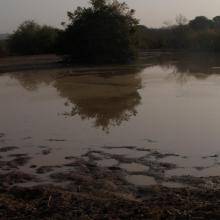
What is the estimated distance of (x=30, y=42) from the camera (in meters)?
50.7

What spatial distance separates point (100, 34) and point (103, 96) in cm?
1697

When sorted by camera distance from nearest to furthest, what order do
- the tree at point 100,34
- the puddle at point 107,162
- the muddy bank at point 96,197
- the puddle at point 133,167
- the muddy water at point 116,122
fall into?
the muddy bank at point 96,197 < the puddle at point 133,167 < the puddle at point 107,162 < the muddy water at point 116,122 < the tree at point 100,34

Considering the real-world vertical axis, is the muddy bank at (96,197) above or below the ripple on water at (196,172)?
above

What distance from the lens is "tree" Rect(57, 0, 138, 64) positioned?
3481cm

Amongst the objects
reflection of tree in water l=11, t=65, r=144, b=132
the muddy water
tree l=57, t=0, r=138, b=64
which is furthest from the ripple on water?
tree l=57, t=0, r=138, b=64

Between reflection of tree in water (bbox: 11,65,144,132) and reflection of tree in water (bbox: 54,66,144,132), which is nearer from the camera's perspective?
reflection of tree in water (bbox: 54,66,144,132)

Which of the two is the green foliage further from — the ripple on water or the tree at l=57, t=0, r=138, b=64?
the ripple on water

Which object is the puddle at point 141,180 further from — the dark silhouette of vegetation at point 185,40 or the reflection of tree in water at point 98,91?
the dark silhouette of vegetation at point 185,40

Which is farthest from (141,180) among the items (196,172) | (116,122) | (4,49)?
(4,49)

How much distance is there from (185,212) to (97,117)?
8.32 meters

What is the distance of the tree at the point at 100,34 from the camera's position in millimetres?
34812

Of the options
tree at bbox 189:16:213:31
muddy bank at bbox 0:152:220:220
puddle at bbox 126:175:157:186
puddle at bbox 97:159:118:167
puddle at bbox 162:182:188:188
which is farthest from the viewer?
tree at bbox 189:16:213:31

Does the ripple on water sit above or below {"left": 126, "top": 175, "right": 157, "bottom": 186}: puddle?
below

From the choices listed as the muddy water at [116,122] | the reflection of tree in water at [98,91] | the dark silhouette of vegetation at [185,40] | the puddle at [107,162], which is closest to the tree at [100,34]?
the reflection of tree in water at [98,91]
